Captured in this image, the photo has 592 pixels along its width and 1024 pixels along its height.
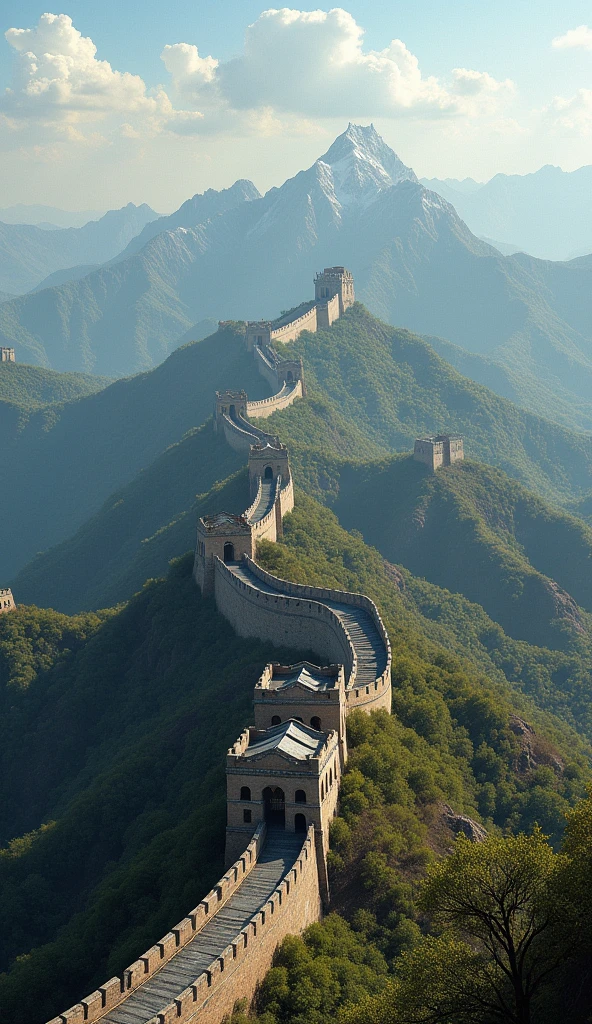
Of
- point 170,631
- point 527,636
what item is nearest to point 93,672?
point 170,631

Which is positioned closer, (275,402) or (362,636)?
(362,636)

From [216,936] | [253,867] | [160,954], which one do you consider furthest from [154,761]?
[160,954]

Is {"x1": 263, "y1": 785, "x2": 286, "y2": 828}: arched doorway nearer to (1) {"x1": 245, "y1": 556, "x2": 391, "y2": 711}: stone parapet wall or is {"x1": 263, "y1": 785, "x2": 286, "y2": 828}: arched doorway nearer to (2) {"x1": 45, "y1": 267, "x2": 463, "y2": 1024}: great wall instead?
(2) {"x1": 45, "y1": 267, "x2": 463, "y2": 1024}: great wall

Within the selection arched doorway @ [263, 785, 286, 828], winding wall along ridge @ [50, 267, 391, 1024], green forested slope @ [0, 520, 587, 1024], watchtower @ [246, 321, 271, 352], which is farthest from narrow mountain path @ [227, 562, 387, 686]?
watchtower @ [246, 321, 271, 352]

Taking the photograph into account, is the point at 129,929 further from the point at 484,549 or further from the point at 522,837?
the point at 484,549

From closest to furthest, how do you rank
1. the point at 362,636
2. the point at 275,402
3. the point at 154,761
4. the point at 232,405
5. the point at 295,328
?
the point at 362,636 < the point at 154,761 < the point at 232,405 < the point at 275,402 < the point at 295,328

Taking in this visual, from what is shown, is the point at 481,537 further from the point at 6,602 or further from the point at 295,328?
the point at 295,328

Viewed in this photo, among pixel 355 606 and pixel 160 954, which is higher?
pixel 355 606
